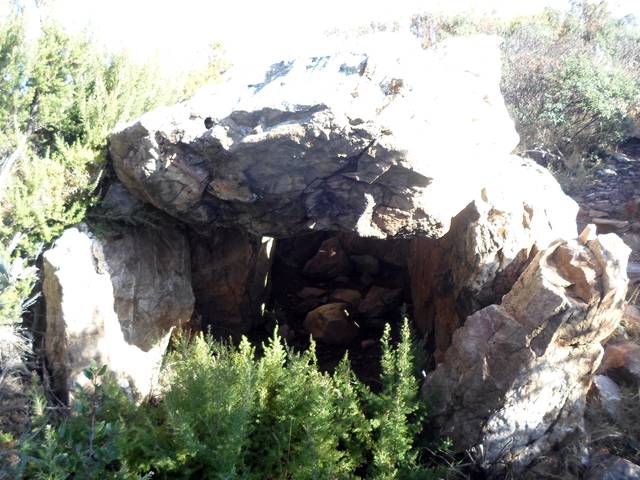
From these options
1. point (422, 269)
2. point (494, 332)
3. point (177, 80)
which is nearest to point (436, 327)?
point (422, 269)

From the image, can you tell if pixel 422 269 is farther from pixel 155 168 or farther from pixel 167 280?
pixel 155 168

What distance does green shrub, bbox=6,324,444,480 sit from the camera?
2.70 m

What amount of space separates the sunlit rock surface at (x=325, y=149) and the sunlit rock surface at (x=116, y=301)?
1.68 ft

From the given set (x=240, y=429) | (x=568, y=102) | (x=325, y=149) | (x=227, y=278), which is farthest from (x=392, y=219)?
(x=568, y=102)

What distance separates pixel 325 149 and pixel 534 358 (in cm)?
186

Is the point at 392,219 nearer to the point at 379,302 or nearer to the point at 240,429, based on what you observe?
the point at 240,429

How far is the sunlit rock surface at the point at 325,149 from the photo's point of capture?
3.64m

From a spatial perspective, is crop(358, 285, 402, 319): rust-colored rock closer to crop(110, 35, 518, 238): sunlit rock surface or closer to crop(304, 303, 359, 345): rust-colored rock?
crop(304, 303, 359, 345): rust-colored rock

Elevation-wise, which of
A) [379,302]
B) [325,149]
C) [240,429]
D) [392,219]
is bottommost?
[379,302]

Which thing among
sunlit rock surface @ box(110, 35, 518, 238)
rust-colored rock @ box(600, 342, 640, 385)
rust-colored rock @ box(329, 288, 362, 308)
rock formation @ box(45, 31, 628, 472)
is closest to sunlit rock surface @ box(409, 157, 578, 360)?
rock formation @ box(45, 31, 628, 472)

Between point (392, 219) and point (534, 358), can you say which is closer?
point (534, 358)

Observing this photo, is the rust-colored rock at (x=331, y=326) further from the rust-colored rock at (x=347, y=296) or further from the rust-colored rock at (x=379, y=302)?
the rust-colored rock at (x=347, y=296)

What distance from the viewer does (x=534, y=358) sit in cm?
348

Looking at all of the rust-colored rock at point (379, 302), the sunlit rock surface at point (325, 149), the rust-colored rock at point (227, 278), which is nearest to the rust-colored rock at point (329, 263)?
the rust-colored rock at point (379, 302)
